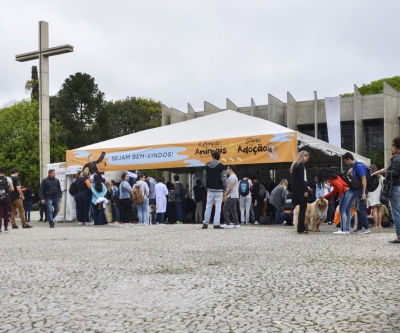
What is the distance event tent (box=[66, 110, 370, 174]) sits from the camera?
16.4 meters

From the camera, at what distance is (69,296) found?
17.0ft

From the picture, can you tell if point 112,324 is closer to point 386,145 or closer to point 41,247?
point 41,247

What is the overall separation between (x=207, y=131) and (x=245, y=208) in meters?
2.73

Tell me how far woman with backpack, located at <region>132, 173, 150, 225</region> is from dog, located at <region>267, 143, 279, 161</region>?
3823mm

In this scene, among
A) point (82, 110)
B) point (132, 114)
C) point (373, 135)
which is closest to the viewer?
point (373, 135)

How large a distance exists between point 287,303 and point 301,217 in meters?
7.52

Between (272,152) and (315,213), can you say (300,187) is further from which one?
(272,152)

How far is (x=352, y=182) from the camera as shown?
1145 centimetres

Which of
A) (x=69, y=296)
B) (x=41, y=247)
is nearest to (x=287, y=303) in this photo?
(x=69, y=296)

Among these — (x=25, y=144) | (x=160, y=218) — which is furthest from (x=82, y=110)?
(x=160, y=218)

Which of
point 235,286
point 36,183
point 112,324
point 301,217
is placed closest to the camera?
point 112,324

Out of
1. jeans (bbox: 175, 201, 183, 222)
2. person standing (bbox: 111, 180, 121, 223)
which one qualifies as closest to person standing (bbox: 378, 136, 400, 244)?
jeans (bbox: 175, 201, 183, 222)

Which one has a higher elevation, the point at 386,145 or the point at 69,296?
the point at 386,145

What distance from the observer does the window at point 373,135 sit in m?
42.2
